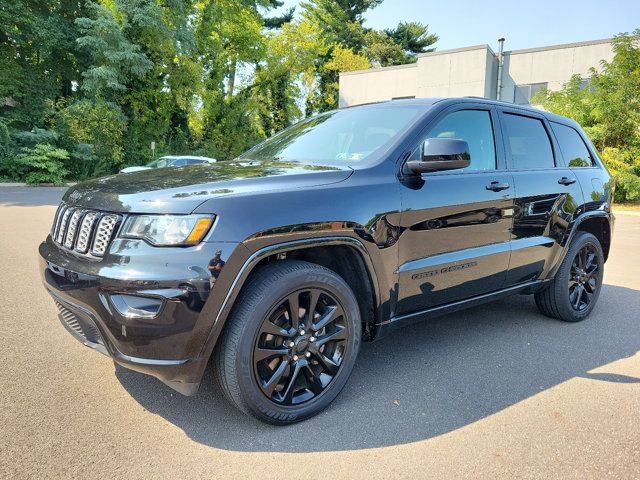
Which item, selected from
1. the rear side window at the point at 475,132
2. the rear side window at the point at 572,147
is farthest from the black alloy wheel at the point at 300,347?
the rear side window at the point at 572,147

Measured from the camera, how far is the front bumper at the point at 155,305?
2082 millimetres

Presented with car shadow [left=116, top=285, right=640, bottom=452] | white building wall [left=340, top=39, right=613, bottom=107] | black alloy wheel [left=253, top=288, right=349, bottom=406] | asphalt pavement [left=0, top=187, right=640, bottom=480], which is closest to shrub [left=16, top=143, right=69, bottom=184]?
asphalt pavement [left=0, top=187, right=640, bottom=480]

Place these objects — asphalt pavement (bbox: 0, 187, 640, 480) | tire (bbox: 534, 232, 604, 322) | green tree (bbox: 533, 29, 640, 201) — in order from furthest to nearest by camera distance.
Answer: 1. green tree (bbox: 533, 29, 640, 201)
2. tire (bbox: 534, 232, 604, 322)
3. asphalt pavement (bbox: 0, 187, 640, 480)

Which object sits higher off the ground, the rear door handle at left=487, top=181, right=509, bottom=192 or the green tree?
the green tree

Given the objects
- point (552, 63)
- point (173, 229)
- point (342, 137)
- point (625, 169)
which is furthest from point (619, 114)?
point (173, 229)

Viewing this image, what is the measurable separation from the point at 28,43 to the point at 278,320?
28251 millimetres

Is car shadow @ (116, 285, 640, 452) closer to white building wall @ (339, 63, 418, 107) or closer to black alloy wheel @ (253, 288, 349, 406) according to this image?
black alloy wheel @ (253, 288, 349, 406)

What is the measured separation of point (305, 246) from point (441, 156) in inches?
39.8

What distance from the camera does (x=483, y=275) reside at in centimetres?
333

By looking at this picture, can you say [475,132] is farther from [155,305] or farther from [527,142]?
[155,305]

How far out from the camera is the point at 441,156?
9.19 feet

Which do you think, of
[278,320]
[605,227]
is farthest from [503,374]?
[605,227]

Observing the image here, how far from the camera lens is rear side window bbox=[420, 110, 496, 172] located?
329 cm

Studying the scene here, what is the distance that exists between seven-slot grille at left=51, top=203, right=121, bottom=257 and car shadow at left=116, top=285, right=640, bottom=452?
94 cm
